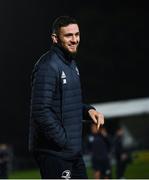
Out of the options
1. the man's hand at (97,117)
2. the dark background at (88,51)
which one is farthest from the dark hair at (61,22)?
the dark background at (88,51)

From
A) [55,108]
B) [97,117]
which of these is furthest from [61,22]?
[97,117]

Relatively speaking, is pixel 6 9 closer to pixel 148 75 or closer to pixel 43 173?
pixel 148 75

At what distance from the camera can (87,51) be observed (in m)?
62.0

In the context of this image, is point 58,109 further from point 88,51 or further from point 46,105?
point 88,51

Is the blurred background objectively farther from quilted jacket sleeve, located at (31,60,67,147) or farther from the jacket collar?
quilted jacket sleeve, located at (31,60,67,147)

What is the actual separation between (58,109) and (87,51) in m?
56.1

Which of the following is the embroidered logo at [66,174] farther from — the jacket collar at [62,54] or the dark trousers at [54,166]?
the jacket collar at [62,54]

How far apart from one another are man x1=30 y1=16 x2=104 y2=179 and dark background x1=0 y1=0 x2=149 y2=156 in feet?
173

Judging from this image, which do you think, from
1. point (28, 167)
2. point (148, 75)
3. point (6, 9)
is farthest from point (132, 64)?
point (28, 167)

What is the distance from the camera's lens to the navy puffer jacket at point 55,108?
592 cm

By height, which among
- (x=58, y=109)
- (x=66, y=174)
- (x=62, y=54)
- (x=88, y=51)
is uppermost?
(x=62, y=54)

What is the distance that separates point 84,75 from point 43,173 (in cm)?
5555

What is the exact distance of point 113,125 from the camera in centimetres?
4109

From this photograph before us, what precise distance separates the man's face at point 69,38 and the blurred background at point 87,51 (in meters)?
51.1
